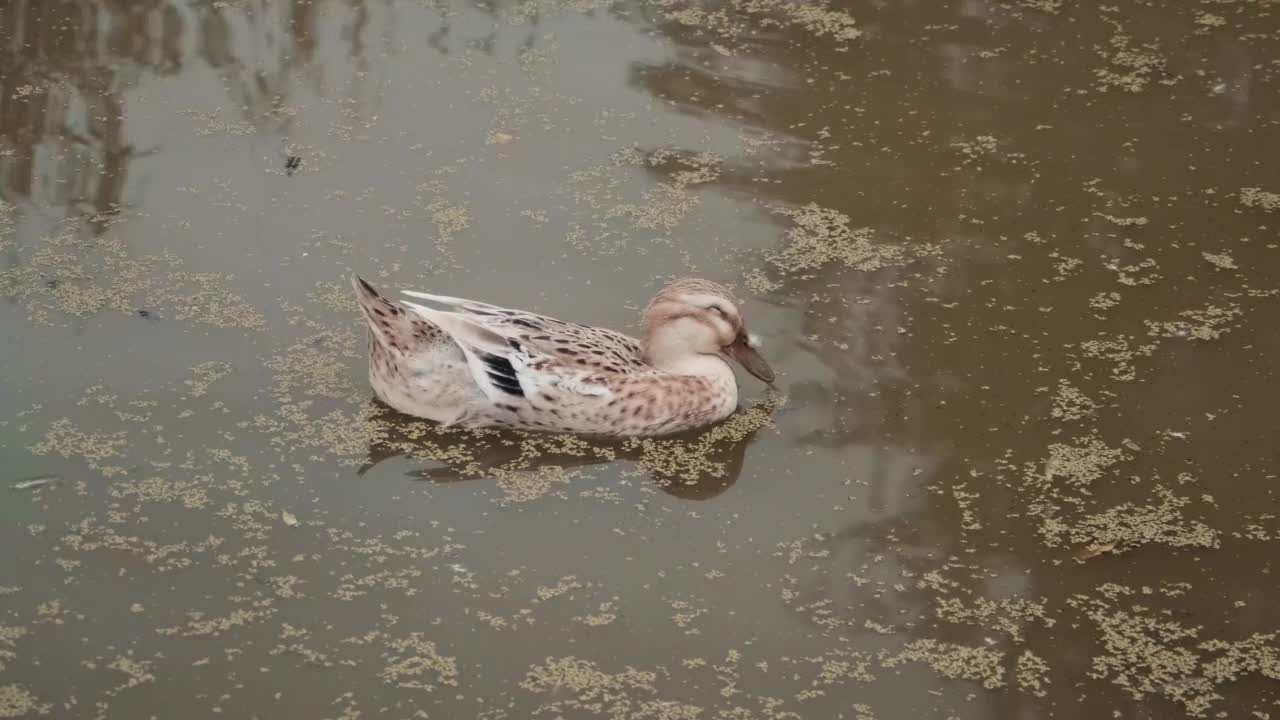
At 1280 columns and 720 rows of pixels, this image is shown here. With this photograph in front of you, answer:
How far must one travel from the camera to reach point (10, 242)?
18.3 ft

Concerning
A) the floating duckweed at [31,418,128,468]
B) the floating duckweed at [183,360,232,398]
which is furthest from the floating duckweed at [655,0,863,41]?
the floating duckweed at [31,418,128,468]

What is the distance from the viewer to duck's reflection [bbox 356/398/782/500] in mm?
4582

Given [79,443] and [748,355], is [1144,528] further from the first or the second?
[79,443]

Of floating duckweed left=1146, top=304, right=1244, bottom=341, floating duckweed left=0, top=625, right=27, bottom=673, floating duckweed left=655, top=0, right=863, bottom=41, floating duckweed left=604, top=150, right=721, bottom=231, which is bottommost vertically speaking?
floating duckweed left=0, top=625, right=27, bottom=673

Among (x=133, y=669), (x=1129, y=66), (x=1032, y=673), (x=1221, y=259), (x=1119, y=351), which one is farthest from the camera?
(x=1129, y=66)

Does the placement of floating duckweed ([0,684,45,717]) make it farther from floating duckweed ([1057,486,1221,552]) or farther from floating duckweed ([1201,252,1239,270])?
floating duckweed ([1201,252,1239,270])

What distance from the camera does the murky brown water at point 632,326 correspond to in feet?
12.8

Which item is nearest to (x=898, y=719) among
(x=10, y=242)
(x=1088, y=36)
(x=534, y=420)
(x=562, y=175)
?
(x=534, y=420)

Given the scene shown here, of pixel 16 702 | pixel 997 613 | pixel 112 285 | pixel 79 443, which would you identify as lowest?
pixel 16 702

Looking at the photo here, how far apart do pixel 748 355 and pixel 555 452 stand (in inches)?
27.0

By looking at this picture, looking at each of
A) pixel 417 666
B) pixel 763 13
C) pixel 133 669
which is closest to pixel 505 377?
pixel 417 666

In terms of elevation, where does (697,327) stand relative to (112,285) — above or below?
above

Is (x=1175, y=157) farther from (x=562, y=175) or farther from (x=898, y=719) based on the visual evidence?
(x=898, y=719)

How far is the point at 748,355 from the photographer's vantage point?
4.97m
